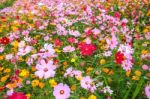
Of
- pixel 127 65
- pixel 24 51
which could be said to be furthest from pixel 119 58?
pixel 24 51

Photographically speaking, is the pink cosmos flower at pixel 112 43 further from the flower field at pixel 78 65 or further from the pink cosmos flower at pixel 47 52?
the pink cosmos flower at pixel 47 52

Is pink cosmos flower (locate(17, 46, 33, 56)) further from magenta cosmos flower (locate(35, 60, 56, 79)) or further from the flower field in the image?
magenta cosmos flower (locate(35, 60, 56, 79))

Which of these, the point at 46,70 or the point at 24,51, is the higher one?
the point at 24,51

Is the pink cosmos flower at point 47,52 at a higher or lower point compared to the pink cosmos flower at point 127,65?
higher

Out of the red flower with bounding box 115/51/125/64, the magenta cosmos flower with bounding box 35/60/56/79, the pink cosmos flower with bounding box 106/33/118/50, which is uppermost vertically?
the pink cosmos flower with bounding box 106/33/118/50

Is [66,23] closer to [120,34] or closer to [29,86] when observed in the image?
[120,34]

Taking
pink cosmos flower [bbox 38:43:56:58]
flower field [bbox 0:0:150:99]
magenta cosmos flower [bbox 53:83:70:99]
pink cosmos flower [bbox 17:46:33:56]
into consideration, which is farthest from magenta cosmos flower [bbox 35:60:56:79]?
pink cosmos flower [bbox 17:46:33:56]

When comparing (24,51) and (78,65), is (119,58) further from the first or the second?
(24,51)

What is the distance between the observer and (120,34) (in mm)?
3787

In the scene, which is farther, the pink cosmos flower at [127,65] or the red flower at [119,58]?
the pink cosmos flower at [127,65]

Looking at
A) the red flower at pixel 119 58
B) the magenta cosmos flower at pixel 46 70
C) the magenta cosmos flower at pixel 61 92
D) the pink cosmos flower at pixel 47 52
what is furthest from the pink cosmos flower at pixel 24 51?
the magenta cosmos flower at pixel 61 92

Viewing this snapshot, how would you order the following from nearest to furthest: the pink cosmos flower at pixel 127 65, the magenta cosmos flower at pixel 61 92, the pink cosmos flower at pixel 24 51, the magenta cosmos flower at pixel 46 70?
the magenta cosmos flower at pixel 61 92
the magenta cosmos flower at pixel 46 70
the pink cosmos flower at pixel 127 65
the pink cosmos flower at pixel 24 51

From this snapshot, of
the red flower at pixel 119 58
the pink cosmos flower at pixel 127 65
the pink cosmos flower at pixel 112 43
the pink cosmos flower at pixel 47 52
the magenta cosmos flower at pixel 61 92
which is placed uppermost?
the pink cosmos flower at pixel 112 43

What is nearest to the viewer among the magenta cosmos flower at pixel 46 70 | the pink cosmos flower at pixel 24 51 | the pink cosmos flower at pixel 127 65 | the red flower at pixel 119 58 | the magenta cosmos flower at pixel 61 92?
the magenta cosmos flower at pixel 61 92
